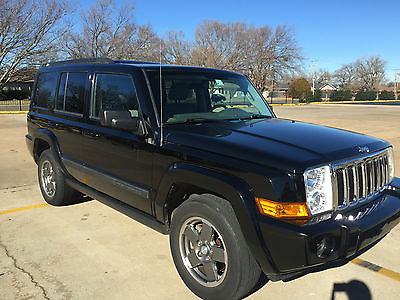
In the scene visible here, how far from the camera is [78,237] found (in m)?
4.00

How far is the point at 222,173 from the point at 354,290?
153 cm

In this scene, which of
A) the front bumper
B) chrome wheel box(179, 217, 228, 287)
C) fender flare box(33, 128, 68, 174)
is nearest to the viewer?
the front bumper

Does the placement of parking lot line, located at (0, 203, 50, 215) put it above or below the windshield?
below

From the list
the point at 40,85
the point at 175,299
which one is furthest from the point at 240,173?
the point at 40,85

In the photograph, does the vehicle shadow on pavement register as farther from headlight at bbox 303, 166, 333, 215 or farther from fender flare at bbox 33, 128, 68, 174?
fender flare at bbox 33, 128, 68, 174

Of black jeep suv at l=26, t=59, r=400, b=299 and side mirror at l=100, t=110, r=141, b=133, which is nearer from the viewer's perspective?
black jeep suv at l=26, t=59, r=400, b=299

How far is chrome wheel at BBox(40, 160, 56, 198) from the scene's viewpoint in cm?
491

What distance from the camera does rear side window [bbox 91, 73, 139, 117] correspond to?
349 centimetres

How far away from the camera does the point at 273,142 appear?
274 cm

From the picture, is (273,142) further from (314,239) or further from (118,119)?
(118,119)

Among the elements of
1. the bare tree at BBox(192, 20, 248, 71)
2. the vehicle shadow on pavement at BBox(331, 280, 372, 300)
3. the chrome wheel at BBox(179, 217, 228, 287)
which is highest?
the bare tree at BBox(192, 20, 248, 71)

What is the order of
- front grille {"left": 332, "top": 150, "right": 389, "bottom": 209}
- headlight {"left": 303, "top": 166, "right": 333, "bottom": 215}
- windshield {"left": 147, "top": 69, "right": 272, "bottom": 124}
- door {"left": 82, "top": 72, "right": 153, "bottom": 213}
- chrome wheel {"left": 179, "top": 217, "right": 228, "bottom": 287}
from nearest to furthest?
headlight {"left": 303, "top": 166, "right": 333, "bottom": 215}, front grille {"left": 332, "top": 150, "right": 389, "bottom": 209}, chrome wheel {"left": 179, "top": 217, "right": 228, "bottom": 287}, door {"left": 82, "top": 72, "right": 153, "bottom": 213}, windshield {"left": 147, "top": 69, "right": 272, "bottom": 124}

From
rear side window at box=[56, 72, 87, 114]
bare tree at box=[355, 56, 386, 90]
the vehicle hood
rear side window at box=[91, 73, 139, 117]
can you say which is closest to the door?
rear side window at box=[91, 73, 139, 117]

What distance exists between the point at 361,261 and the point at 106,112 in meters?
2.75
